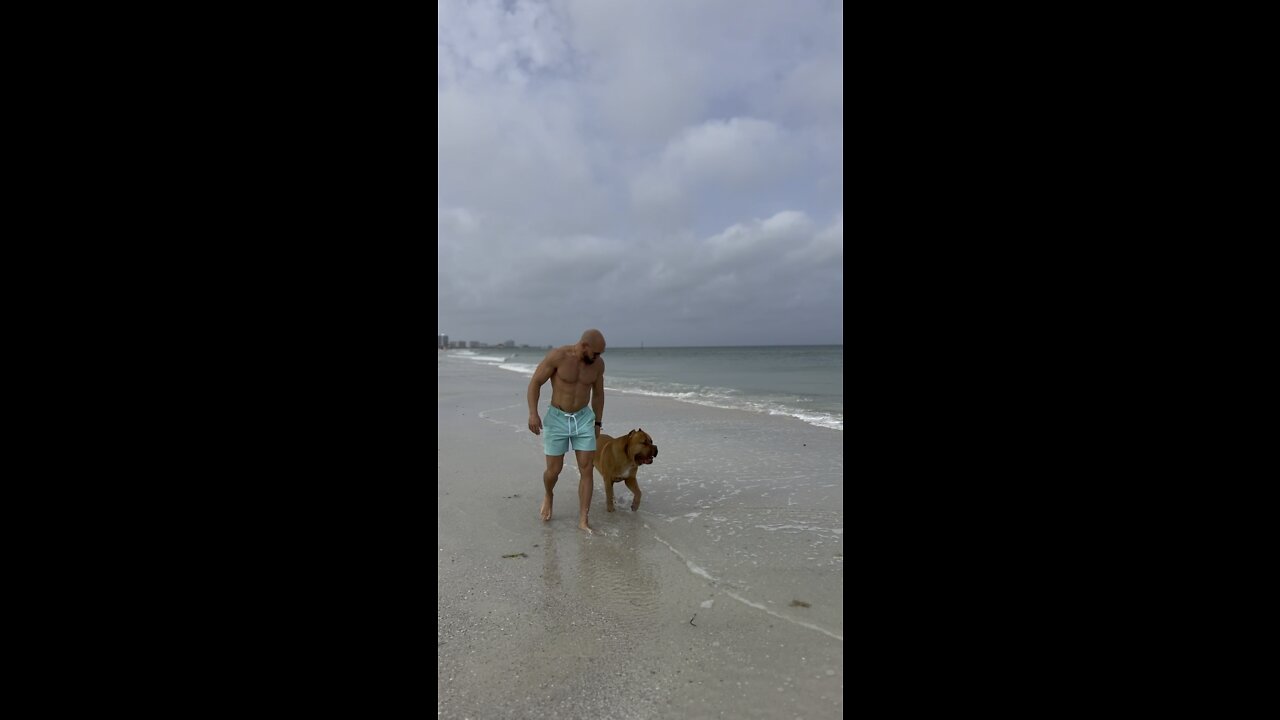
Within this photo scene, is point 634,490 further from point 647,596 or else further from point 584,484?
point 647,596

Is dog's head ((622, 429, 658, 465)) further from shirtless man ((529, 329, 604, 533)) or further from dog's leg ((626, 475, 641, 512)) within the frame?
shirtless man ((529, 329, 604, 533))

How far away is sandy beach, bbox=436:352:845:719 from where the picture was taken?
6.55ft


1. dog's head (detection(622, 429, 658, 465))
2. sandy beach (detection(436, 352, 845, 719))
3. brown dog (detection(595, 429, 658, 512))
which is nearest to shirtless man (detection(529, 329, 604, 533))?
brown dog (detection(595, 429, 658, 512))

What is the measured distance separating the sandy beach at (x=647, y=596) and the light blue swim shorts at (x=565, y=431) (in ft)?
2.05

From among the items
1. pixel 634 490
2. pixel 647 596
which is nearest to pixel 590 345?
pixel 634 490

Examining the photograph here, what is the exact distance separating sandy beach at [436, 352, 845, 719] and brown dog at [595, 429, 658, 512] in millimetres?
298

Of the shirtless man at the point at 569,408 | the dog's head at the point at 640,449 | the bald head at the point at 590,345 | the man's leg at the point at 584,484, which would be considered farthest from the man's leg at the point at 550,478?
the bald head at the point at 590,345

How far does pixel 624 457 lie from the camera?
4152 millimetres
